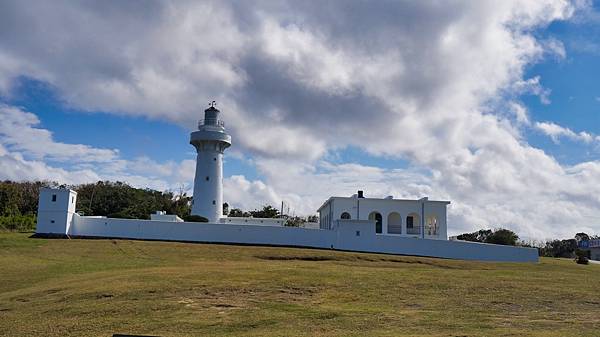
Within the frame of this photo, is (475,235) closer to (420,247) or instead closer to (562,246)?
(562,246)

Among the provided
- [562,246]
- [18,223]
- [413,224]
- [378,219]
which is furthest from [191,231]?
[562,246]

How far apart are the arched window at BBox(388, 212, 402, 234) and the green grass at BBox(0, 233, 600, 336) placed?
23.5 meters

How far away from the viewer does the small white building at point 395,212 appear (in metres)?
46.4

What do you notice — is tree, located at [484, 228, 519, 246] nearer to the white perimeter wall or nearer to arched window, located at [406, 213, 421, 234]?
arched window, located at [406, 213, 421, 234]

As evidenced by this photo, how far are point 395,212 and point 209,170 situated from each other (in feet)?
52.3

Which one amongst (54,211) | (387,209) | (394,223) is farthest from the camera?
(394,223)

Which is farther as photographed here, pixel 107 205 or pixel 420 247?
pixel 107 205

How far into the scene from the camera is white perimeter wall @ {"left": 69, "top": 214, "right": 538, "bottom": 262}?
37.9 m

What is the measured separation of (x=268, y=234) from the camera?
39.1 meters

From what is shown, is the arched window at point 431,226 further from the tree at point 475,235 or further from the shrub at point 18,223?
the shrub at point 18,223

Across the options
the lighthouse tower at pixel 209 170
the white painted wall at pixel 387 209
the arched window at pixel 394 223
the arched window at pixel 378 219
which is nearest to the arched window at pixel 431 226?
the white painted wall at pixel 387 209

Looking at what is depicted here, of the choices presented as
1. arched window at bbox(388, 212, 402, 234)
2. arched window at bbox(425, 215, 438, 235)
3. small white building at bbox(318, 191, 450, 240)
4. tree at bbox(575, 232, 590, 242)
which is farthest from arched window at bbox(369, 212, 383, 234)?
tree at bbox(575, 232, 590, 242)

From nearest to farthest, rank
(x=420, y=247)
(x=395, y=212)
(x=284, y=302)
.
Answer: (x=284, y=302)
(x=420, y=247)
(x=395, y=212)

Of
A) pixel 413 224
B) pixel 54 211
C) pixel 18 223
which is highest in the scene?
pixel 413 224
